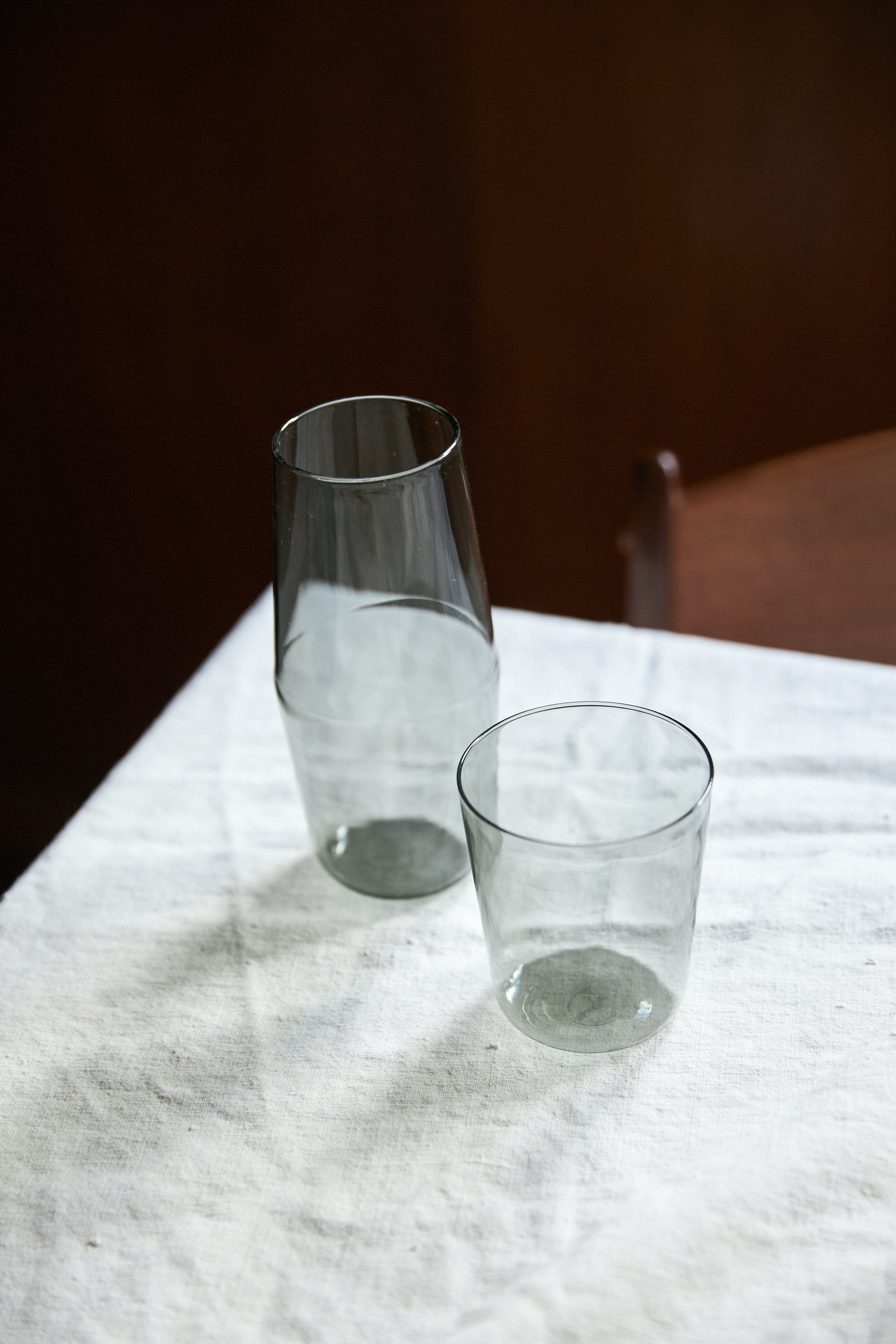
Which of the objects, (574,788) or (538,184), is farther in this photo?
(538,184)

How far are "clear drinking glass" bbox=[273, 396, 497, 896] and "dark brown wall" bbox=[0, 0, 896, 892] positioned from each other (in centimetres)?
87

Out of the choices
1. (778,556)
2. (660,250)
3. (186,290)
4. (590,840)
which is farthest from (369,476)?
(660,250)

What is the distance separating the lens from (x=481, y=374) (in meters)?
1.45

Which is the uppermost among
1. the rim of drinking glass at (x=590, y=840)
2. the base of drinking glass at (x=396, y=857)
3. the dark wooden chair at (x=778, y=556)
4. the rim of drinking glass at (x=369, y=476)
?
the rim of drinking glass at (x=369, y=476)

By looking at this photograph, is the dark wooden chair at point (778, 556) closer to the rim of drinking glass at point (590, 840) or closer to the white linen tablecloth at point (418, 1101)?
the white linen tablecloth at point (418, 1101)

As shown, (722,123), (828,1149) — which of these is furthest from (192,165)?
(828,1149)

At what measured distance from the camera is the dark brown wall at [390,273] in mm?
1194

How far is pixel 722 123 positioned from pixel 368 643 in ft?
3.66

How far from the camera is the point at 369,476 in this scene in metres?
0.48

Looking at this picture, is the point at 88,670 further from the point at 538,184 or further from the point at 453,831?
the point at 453,831

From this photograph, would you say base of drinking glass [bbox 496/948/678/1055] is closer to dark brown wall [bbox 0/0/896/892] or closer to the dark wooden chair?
the dark wooden chair

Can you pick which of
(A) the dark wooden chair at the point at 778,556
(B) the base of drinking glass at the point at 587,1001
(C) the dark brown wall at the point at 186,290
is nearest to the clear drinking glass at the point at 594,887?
(B) the base of drinking glass at the point at 587,1001

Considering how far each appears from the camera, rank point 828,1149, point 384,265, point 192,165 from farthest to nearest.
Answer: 1. point 384,265
2. point 192,165
3. point 828,1149

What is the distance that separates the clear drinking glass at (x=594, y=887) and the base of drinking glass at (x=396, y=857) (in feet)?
0.10
